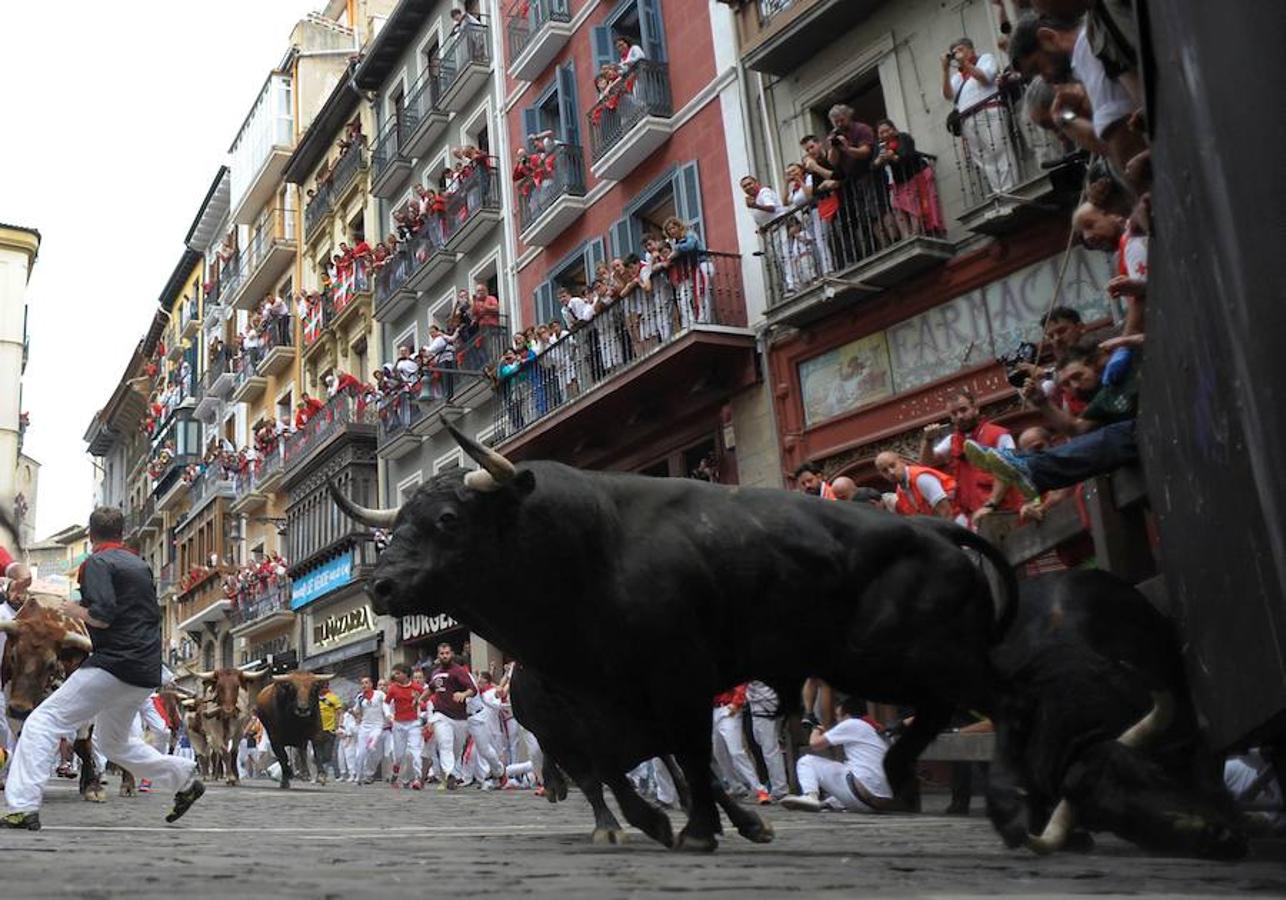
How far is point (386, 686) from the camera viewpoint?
883 inches

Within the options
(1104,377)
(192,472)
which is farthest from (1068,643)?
(192,472)

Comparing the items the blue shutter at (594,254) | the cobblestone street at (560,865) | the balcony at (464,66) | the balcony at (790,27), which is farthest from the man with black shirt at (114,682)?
the balcony at (464,66)

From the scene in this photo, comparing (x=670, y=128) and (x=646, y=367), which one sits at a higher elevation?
(x=670, y=128)

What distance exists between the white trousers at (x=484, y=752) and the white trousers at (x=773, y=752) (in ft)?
22.3

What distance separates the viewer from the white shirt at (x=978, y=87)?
13789mm

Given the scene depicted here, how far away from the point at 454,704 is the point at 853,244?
9.12 meters

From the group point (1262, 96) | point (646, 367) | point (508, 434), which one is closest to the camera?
point (1262, 96)

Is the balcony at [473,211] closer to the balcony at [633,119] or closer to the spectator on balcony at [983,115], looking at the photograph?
the balcony at [633,119]

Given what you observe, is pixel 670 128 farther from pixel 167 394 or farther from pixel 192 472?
pixel 167 394

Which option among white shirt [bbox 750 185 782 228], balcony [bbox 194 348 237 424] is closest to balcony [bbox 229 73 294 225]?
balcony [bbox 194 348 237 424]

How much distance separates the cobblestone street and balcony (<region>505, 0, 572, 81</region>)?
18.3 m

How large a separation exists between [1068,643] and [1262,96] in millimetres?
2613

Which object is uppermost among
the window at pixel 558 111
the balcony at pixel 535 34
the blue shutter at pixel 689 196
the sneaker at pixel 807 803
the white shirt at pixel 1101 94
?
the balcony at pixel 535 34

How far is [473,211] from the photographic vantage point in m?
25.6
